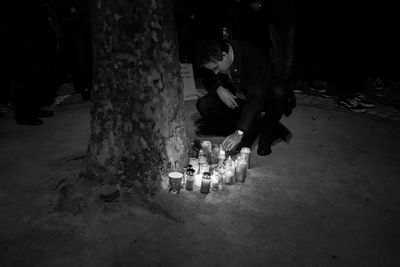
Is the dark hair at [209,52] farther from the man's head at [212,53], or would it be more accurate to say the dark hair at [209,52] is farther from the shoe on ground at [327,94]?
the shoe on ground at [327,94]

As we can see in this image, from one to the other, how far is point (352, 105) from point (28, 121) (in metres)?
5.47

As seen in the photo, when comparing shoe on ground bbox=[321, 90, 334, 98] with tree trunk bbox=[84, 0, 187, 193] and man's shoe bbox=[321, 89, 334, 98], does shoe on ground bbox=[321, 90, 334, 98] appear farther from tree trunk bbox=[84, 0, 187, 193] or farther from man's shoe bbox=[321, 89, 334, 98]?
tree trunk bbox=[84, 0, 187, 193]

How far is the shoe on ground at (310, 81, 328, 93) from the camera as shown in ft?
24.9

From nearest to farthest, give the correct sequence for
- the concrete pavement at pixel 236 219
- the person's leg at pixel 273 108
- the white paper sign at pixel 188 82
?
the concrete pavement at pixel 236 219
the person's leg at pixel 273 108
the white paper sign at pixel 188 82

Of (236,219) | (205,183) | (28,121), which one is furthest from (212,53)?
(28,121)

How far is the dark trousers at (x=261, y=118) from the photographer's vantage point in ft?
14.1

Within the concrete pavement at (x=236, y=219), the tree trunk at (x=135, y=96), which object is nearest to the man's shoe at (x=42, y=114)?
the concrete pavement at (x=236, y=219)

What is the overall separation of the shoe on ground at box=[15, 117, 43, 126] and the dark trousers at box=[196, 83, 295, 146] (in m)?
2.56

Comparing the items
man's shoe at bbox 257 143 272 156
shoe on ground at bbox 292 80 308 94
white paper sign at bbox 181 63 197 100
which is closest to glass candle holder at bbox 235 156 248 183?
man's shoe at bbox 257 143 272 156

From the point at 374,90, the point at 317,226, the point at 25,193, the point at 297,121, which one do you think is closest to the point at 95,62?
the point at 25,193

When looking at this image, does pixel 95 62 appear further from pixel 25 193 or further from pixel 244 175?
pixel 244 175

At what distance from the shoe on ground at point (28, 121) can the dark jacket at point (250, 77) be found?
323 cm

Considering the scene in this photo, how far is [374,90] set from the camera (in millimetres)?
7660

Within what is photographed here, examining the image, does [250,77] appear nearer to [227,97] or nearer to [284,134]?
[227,97]
